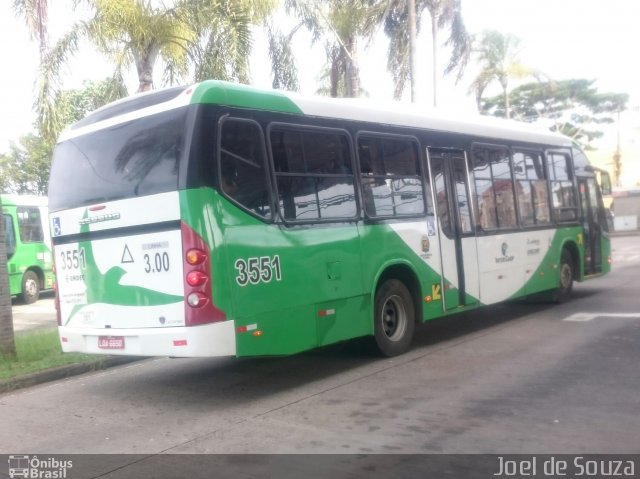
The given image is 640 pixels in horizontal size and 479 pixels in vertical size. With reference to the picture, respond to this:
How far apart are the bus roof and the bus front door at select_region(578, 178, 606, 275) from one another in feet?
13.0

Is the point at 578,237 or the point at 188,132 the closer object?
the point at 188,132

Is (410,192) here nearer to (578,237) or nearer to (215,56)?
(578,237)

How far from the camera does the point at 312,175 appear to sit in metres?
7.69

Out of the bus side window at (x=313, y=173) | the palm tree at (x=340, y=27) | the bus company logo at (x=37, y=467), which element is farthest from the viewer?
the palm tree at (x=340, y=27)

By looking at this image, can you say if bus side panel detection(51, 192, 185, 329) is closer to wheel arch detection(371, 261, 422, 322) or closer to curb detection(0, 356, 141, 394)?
curb detection(0, 356, 141, 394)

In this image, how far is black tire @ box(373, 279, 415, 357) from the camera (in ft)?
28.1

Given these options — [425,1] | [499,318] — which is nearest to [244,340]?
[499,318]

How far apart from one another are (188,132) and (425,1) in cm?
1636

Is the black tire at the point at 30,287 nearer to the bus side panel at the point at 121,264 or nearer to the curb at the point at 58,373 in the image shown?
the curb at the point at 58,373

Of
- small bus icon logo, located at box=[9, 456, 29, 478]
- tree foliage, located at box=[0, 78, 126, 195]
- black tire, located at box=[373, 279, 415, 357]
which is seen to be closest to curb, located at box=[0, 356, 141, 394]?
small bus icon logo, located at box=[9, 456, 29, 478]

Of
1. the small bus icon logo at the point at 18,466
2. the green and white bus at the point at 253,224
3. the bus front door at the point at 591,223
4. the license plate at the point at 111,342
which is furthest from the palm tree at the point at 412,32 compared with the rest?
the small bus icon logo at the point at 18,466

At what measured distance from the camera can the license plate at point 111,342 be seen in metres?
7.09

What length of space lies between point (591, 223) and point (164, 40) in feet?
31.4

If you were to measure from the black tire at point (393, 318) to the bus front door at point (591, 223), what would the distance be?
615 cm
